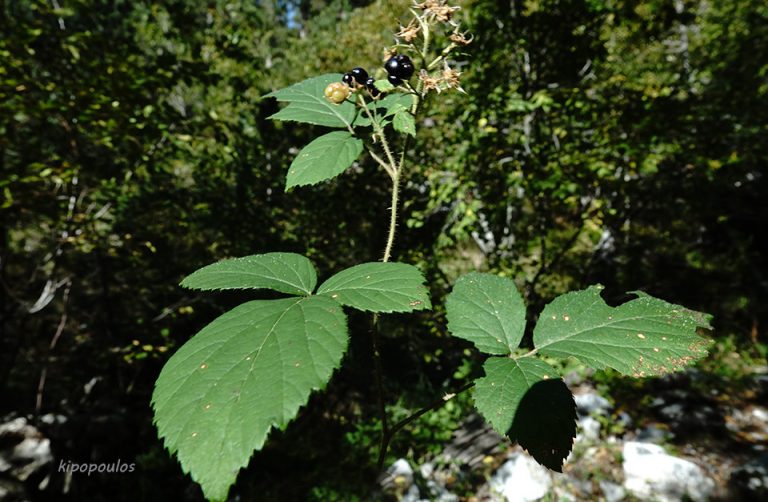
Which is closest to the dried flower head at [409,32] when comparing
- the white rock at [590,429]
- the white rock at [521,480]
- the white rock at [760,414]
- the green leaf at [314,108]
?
the green leaf at [314,108]

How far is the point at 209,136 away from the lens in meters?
4.45

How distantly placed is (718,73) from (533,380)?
18.6 ft

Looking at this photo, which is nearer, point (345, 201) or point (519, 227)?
point (345, 201)

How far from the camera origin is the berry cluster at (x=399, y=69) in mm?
940

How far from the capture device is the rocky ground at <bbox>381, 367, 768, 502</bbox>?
3.26m

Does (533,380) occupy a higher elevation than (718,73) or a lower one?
lower

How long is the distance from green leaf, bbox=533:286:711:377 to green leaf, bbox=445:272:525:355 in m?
0.07

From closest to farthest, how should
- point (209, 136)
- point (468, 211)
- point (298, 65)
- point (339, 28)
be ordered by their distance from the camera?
point (468, 211), point (209, 136), point (298, 65), point (339, 28)

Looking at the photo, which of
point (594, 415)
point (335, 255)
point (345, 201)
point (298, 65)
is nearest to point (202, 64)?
point (345, 201)

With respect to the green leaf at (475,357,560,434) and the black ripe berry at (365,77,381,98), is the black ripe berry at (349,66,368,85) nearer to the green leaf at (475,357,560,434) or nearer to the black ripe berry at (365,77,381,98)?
the black ripe berry at (365,77,381,98)

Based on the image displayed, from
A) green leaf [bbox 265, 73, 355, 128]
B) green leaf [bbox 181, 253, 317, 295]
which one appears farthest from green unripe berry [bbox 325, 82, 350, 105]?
green leaf [bbox 181, 253, 317, 295]

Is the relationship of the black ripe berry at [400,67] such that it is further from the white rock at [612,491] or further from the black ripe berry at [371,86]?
the white rock at [612,491]

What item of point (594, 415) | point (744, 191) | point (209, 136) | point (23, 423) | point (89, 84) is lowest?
point (594, 415)

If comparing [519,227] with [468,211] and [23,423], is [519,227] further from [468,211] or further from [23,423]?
[23,423]
